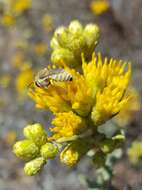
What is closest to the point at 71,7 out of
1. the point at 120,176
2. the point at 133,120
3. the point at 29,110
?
the point at 29,110

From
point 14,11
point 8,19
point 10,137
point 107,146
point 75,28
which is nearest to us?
point 107,146

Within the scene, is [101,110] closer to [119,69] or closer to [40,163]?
[119,69]

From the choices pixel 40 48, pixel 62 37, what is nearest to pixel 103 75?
pixel 62 37

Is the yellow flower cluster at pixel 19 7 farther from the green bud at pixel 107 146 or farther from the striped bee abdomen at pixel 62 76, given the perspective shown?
the striped bee abdomen at pixel 62 76

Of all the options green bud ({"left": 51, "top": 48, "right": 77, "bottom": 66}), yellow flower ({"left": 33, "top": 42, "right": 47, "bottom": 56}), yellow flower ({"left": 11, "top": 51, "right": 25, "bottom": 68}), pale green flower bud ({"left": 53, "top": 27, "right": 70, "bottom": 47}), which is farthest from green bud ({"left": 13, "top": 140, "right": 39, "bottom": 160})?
yellow flower ({"left": 11, "top": 51, "right": 25, "bottom": 68})

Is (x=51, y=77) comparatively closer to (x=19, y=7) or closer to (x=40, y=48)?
(x=40, y=48)

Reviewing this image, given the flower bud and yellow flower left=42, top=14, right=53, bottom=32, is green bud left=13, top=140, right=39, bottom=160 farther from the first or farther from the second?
yellow flower left=42, top=14, right=53, bottom=32

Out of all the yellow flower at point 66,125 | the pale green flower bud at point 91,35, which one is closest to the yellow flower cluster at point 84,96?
the yellow flower at point 66,125
